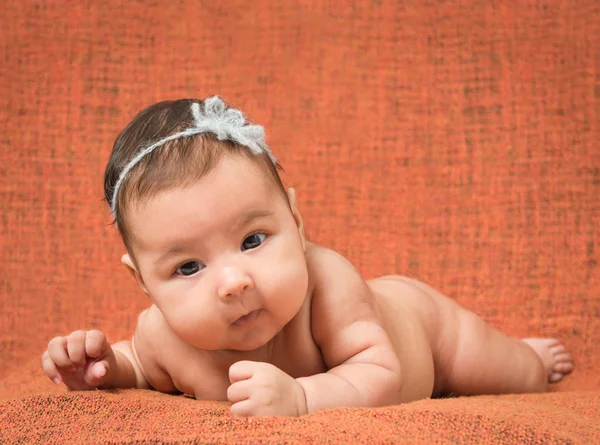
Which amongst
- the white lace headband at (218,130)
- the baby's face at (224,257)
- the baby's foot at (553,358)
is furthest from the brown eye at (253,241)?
the baby's foot at (553,358)

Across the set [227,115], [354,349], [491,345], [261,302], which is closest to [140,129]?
[227,115]

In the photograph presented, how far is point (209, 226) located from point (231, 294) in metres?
0.08

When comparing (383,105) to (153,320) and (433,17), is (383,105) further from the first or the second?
(153,320)

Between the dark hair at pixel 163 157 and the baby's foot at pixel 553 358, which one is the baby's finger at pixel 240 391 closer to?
the dark hair at pixel 163 157

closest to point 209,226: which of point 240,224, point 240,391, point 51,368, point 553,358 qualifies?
point 240,224

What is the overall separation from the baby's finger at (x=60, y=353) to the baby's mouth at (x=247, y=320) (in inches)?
9.6

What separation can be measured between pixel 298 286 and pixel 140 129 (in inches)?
11.3

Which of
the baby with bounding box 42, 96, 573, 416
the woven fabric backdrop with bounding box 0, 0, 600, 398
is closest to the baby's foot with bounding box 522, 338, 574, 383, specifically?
the woven fabric backdrop with bounding box 0, 0, 600, 398

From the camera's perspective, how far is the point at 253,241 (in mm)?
1040

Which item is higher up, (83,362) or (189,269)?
(189,269)

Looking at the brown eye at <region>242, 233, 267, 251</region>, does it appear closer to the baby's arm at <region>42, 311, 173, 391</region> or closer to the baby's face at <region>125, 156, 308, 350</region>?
the baby's face at <region>125, 156, 308, 350</region>

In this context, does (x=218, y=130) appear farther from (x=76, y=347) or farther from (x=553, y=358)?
(x=553, y=358)

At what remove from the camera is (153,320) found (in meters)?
1.24

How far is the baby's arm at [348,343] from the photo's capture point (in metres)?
1.03
